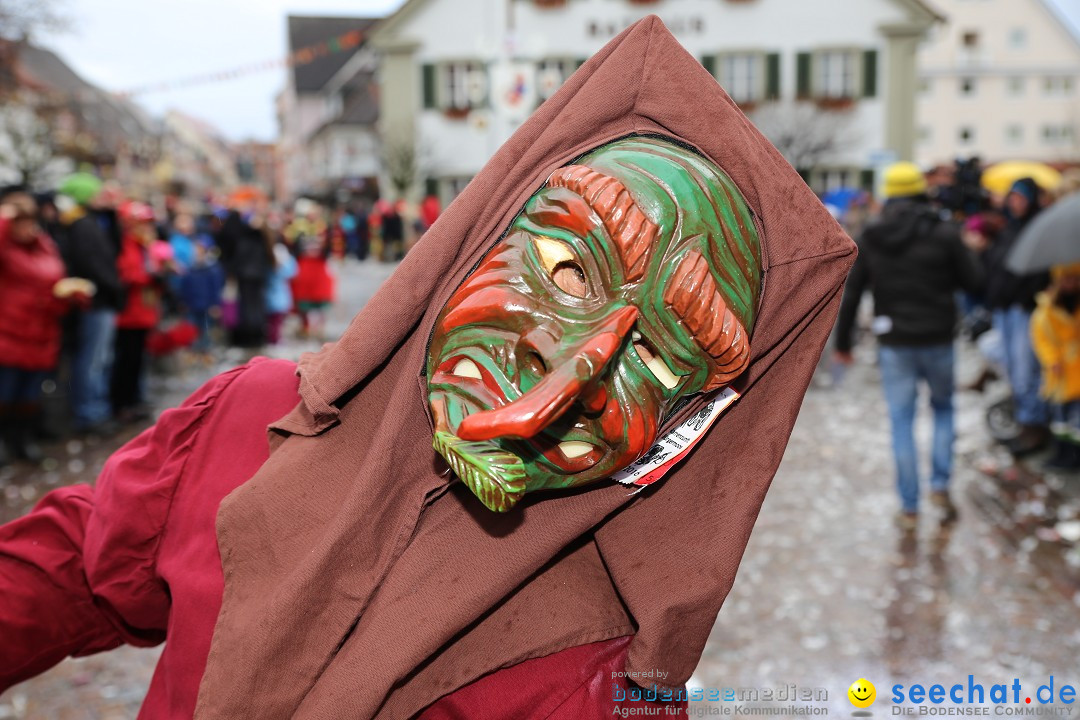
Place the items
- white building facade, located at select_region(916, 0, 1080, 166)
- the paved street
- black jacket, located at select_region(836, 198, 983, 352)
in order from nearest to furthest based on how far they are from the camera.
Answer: the paved street < black jacket, located at select_region(836, 198, 983, 352) < white building facade, located at select_region(916, 0, 1080, 166)

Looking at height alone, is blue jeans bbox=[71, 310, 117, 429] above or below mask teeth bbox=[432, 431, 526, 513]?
below

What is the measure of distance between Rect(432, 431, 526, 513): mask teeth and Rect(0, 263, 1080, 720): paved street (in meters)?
2.79

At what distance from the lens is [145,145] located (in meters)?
44.5

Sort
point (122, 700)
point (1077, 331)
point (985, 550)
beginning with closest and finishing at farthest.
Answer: point (122, 700), point (985, 550), point (1077, 331)

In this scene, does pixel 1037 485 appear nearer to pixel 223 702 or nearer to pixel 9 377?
pixel 223 702

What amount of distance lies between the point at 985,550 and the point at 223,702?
482 cm

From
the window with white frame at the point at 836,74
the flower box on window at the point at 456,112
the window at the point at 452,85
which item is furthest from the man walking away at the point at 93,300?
the window with white frame at the point at 836,74

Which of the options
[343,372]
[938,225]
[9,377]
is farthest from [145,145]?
[343,372]

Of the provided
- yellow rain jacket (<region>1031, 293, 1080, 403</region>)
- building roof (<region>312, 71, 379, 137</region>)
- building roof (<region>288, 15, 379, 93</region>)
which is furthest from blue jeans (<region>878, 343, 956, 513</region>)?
building roof (<region>288, 15, 379, 93</region>)

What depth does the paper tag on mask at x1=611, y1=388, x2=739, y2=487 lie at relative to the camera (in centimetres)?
117

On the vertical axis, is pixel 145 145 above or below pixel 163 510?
above

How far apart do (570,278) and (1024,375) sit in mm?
6682

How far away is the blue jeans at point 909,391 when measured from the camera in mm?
5203

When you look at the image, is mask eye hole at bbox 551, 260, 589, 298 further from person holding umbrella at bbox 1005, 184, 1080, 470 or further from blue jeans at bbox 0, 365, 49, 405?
blue jeans at bbox 0, 365, 49, 405
